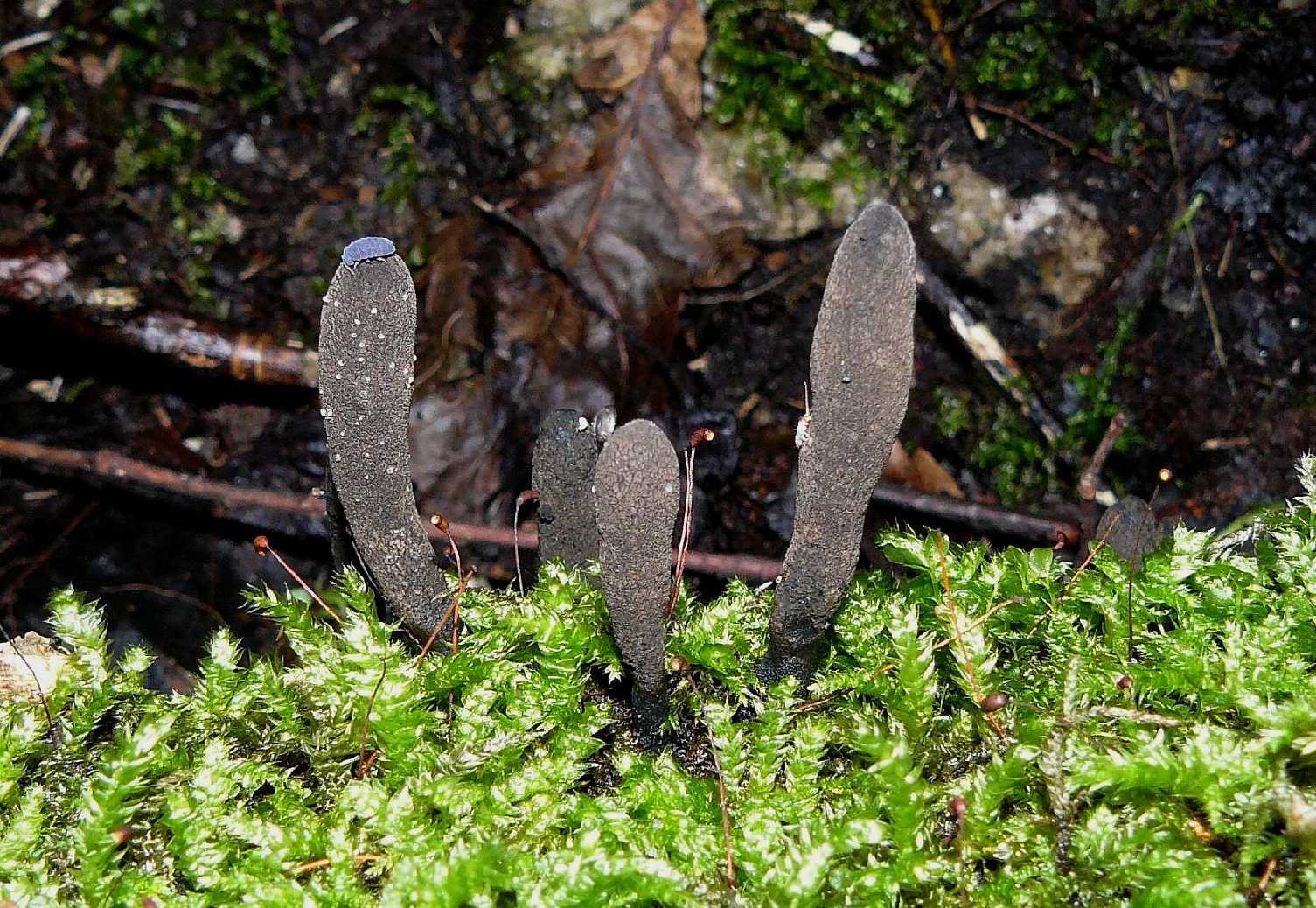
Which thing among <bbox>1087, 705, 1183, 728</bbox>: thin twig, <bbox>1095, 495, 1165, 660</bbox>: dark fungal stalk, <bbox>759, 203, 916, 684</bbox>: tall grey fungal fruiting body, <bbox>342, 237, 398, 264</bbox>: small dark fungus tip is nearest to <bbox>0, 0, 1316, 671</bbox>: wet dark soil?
<bbox>1095, 495, 1165, 660</bbox>: dark fungal stalk

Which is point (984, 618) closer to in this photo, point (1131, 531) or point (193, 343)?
point (1131, 531)

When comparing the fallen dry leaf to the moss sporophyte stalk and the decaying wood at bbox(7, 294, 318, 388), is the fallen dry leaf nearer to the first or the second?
the decaying wood at bbox(7, 294, 318, 388)

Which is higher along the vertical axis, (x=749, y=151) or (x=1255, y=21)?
(x=1255, y=21)

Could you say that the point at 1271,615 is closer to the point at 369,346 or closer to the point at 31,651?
the point at 369,346

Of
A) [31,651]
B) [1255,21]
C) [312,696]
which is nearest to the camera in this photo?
[312,696]

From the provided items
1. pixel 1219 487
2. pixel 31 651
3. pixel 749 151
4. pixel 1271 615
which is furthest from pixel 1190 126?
pixel 31 651
